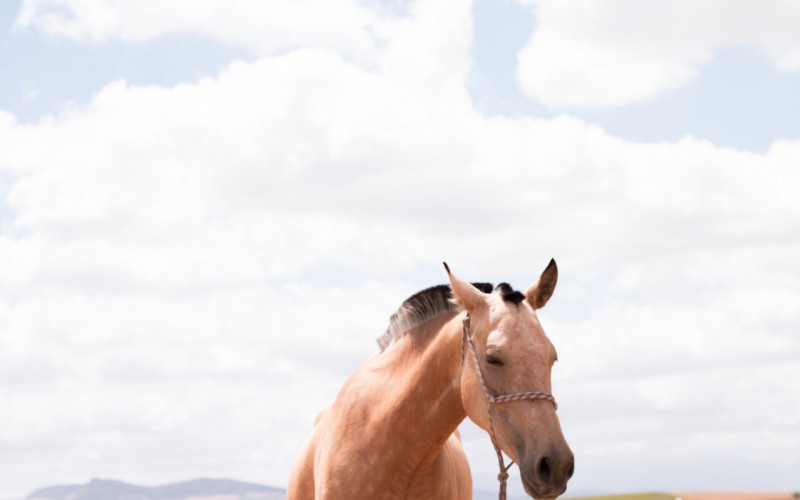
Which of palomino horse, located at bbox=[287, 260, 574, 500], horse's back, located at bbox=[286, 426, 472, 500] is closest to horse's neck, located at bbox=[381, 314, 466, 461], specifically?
palomino horse, located at bbox=[287, 260, 574, 500]

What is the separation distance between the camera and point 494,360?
8.56 meters

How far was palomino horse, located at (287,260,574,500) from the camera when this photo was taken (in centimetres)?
828

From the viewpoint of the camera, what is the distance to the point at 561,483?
7.91 meters

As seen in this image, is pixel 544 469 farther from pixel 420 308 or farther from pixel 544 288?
pixel 420 308

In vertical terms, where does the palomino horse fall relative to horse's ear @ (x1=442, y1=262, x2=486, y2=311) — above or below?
below

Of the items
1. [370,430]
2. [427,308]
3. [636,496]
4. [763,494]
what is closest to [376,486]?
[370,430]

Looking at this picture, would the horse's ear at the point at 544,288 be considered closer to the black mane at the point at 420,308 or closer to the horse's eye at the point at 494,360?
the black mane at the point at 420,308

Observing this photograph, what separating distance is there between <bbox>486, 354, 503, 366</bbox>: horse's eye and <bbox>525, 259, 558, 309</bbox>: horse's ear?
2.91 ft

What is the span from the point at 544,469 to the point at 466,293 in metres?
1.90

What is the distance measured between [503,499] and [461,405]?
45.7 inches

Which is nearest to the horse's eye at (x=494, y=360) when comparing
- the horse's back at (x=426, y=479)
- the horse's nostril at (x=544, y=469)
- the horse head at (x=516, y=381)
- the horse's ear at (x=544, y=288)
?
the horse head at (x=516, y=381)

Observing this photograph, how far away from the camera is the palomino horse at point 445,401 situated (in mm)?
8281

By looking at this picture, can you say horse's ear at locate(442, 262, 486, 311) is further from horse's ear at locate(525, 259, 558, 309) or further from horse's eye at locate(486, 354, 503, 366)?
horse's eye at locate(486, 354, 503, 366)

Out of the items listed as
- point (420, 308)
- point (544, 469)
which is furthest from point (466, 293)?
point (544, 469)
